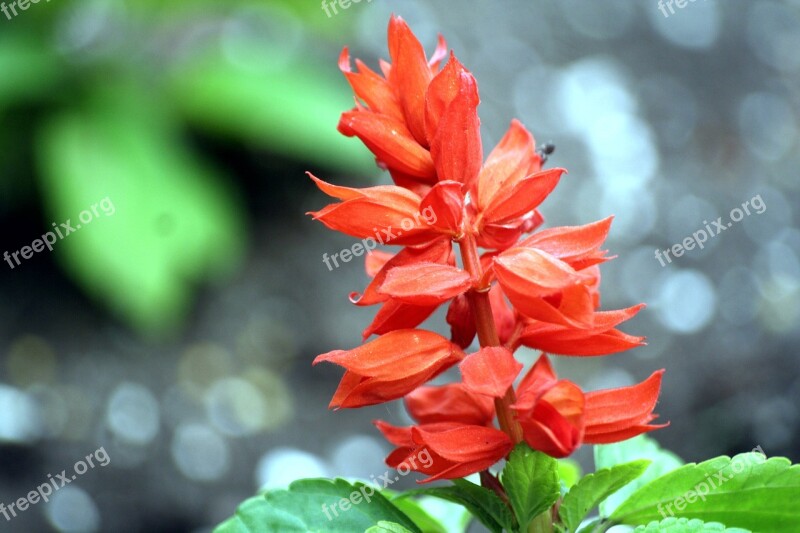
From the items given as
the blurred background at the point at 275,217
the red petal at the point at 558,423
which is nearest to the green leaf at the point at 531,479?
the red petal at the point at 558,423

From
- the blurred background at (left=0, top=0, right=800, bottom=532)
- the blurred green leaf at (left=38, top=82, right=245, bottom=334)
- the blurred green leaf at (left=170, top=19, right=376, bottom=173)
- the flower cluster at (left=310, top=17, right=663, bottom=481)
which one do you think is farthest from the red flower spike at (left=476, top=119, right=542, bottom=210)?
the blurred green leaf at (left=170, top=19, right=376, bottom=173)

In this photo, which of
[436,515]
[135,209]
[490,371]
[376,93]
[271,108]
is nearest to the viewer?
[490,371]

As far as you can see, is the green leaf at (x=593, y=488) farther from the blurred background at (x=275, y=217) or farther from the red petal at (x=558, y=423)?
the blurred background at (x=275, y=217)

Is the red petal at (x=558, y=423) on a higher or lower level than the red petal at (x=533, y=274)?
lower

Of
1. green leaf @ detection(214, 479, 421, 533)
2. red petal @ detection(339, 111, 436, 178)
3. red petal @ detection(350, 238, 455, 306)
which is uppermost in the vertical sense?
red petal @ detection(339, 111, 436, 178)

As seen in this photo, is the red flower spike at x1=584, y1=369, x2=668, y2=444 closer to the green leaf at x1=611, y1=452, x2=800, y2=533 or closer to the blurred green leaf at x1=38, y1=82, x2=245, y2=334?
the green leaf at x1=611, y1=452, x2=800, y2=533

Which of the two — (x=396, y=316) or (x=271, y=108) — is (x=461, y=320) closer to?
(x=396, y=316)

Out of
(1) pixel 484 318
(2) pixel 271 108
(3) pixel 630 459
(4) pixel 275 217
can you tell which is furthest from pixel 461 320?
(2) pixel 271 108
